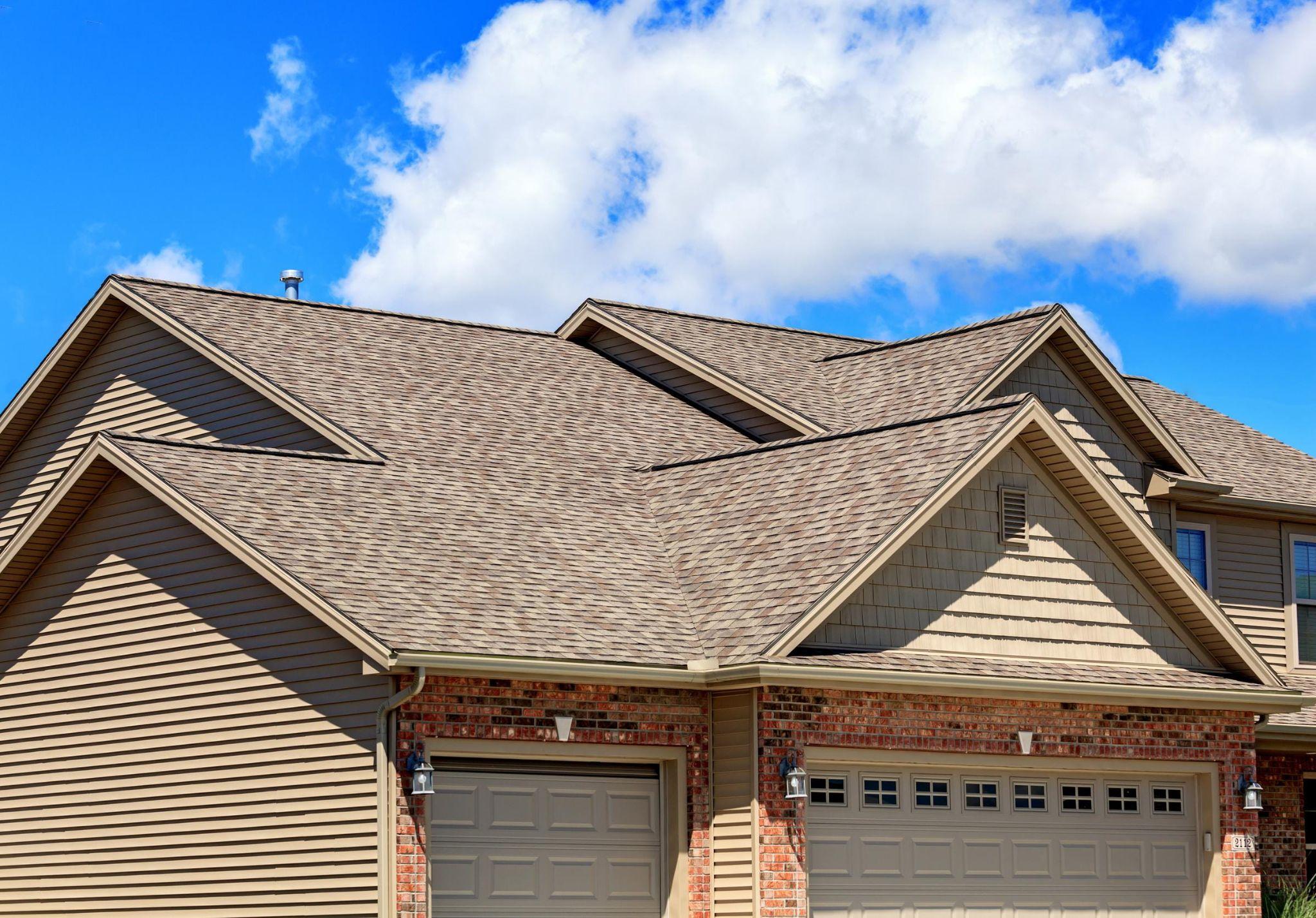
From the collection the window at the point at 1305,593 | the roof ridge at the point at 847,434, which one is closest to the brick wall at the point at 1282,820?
the window at the point at 1305,593

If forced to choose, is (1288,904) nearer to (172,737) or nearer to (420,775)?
(420,775)

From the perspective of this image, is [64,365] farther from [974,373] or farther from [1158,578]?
[1158,578]

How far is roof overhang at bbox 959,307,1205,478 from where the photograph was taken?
74.8ft

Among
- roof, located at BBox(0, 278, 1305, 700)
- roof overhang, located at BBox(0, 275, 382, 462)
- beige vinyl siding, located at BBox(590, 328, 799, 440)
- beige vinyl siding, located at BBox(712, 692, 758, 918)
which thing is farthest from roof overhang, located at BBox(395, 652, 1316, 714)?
beige vinyl siding, located at BBox(590, 328, 799, 440)

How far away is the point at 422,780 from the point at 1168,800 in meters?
8.41

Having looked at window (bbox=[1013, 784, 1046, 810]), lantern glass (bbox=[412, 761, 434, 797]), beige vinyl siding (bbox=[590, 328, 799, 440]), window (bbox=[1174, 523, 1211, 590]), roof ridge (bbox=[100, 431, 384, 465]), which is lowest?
lantern glass (bbox=[412, 761, 434, 797])

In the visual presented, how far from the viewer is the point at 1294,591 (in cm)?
2559

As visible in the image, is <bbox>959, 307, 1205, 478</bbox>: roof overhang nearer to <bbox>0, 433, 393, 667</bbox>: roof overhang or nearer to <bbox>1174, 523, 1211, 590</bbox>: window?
<bbox>1174, 523, 1211, 590</bbox>: window

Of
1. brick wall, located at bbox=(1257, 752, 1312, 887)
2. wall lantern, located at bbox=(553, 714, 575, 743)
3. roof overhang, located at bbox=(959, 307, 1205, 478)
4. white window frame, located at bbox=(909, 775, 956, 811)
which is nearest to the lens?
wall lantern, located at bbox=(553, 714, 575, 743)

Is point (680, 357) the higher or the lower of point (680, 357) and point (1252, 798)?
the higher

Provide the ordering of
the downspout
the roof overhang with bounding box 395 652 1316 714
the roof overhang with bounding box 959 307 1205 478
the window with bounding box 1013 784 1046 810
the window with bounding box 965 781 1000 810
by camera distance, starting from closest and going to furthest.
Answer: the downspout
the roof overhang with bounding box 395 652 1316 714
the window with bounding box 965 781 1000 810
the window with bounding box 1013 784 1046 810
the roof overhang with bounding box 959 307 1205 478

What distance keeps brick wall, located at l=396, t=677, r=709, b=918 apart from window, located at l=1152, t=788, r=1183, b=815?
5.27 meters

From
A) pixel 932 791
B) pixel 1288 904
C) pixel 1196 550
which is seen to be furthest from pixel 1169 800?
pixel 1196 550

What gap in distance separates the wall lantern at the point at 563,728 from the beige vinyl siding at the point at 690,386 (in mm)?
7826
